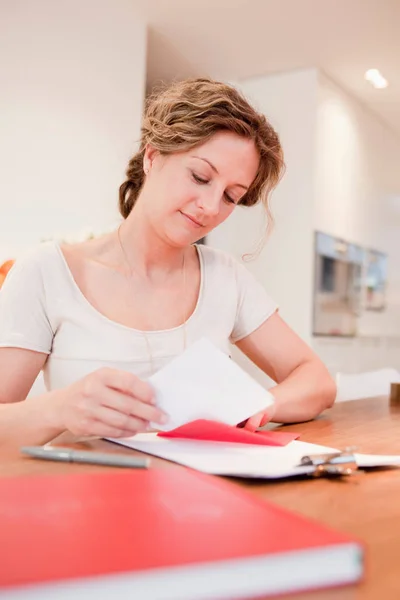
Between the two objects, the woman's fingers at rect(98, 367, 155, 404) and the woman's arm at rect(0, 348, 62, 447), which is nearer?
the woman's fingers at rect(98, 367, 155, 404)

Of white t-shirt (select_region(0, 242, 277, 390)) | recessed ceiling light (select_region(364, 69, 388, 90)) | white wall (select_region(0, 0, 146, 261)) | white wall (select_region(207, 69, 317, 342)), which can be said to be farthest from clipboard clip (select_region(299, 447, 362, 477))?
recessed ceiling light (select_region(364, 69, 388, 90))

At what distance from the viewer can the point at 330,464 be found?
2.47ft

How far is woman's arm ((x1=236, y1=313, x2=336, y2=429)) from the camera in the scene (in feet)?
4.23

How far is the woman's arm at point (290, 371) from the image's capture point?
129 cm

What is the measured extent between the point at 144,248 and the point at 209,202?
0.72 ft

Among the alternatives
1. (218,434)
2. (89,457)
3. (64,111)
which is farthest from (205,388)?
(64,111)

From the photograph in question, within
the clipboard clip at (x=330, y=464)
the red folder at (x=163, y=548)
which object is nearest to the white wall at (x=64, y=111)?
the clipboard clip at (x=330, y=464)

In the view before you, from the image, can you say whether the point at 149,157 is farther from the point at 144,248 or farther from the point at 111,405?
the point at 111,405

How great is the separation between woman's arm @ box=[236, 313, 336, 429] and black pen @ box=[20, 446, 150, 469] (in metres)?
0.37

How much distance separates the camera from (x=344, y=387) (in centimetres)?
199

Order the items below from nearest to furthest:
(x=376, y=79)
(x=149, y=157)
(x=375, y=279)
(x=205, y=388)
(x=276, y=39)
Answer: (x=205, y=388)
(x=149, y=157)
(x=276, y=39)
(x=376, y=79)
(x=375, y=279)

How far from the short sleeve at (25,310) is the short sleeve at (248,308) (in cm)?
50

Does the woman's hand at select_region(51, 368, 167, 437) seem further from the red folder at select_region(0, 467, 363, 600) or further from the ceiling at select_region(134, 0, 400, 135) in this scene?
the ceiling at select_region(134, 0, 400, 135)

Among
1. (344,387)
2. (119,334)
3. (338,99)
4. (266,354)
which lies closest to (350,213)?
(338,99)
